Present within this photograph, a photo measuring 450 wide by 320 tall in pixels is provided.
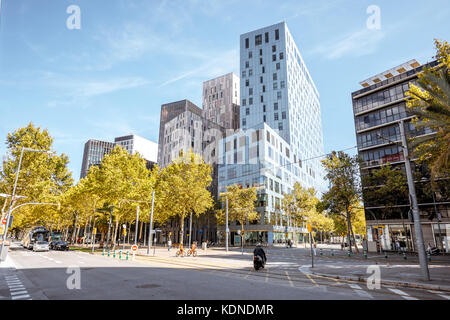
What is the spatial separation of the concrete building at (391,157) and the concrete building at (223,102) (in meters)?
59.3

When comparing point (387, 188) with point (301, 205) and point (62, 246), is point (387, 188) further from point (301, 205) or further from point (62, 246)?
point (62, 246)

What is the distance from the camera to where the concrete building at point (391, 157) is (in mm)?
37906

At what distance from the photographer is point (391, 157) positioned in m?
43.3

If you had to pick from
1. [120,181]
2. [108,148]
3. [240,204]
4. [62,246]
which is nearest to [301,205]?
[240,204]

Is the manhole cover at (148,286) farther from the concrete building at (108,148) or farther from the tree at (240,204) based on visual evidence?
the concrete building at (108,148)

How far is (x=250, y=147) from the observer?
65.1m

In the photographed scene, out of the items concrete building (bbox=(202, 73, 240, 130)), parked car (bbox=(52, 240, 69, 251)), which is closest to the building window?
concrete building (bbox=(202, 73, 240, 130))

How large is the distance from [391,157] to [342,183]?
1611 cm

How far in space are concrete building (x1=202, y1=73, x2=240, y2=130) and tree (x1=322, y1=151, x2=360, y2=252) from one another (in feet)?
233

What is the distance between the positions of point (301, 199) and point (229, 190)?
17.4 metres

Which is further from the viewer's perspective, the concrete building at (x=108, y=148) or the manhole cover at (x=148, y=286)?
the concrete building at (x=108, y=148)

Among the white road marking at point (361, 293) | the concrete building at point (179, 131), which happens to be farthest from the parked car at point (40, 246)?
the concrete building at point (179, 131)
